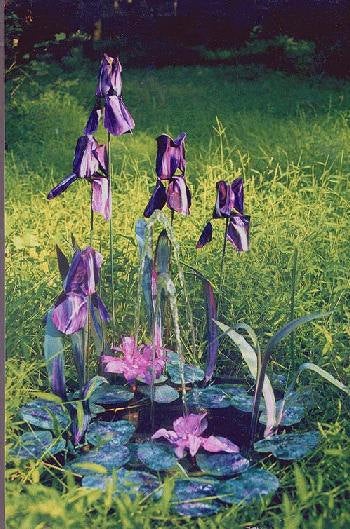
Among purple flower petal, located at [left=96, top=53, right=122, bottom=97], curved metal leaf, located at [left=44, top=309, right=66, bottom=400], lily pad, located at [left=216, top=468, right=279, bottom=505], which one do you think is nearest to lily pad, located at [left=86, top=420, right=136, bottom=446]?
curved metal leaf, located at [left=44, top=309, right=66, bottom=400]

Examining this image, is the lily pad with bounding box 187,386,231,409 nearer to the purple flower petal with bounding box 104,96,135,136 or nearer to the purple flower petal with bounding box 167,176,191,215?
the purple flower petal with bounding box 167,176,191,215

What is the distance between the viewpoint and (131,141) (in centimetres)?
206

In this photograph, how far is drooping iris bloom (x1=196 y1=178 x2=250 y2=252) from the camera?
1714mm

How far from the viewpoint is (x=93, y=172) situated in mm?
1678

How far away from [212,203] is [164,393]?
1.78ft

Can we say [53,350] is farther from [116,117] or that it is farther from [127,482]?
[116,117]

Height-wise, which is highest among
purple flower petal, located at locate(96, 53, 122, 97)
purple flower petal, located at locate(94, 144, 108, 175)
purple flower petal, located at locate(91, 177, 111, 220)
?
purple flower petal, located at locate(96, 53, 122, 97)

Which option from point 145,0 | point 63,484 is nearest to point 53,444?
point 63,484

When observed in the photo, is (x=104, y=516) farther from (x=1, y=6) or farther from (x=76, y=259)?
(x=1, y=6)

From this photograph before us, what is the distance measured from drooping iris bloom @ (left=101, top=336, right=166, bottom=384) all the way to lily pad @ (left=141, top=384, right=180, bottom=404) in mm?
30

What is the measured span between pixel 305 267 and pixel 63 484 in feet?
2.73

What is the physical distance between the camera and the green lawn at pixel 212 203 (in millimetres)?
1848

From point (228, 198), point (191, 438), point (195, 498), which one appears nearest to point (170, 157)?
point (228, 198)

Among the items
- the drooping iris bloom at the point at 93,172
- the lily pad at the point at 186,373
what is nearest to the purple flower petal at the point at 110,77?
the drooping iris bloom at the point at 93,172
